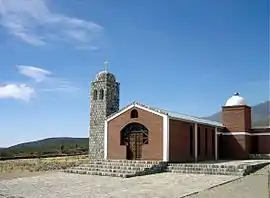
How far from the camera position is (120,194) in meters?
13.1

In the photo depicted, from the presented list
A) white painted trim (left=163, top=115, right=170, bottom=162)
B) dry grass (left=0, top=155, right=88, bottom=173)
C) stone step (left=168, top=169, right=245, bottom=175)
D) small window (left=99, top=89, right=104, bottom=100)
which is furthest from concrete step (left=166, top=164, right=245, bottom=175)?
small window (left=99, top=89, right=104, bottom=100)

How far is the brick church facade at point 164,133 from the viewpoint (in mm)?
24266

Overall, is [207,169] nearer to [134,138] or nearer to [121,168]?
[121,168]

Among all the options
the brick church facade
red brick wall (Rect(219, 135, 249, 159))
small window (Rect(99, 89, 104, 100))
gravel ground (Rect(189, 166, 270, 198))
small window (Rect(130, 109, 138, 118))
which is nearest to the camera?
gravel ground (Rect(189, 166, 270, 198))

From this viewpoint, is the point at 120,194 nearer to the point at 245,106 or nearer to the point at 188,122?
the point at 188,122

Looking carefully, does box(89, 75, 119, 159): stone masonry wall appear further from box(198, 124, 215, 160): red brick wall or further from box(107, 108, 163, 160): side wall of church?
box(198, 124, 215, 160): red brick wall

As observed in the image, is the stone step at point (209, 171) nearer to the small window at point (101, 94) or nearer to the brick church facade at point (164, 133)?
the brick church facade at point (164, 133)

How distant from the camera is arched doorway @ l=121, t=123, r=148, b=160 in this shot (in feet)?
82.0

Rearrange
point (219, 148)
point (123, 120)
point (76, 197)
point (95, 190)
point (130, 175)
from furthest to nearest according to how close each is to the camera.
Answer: point (219, 148) → point (123, 120) → point (130, 175) → point (95, 190) → point (76, 197)

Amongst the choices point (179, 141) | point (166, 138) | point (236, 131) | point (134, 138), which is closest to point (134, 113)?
point (134, 138)

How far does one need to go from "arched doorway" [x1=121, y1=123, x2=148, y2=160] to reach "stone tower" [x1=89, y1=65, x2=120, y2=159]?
6.52 meters

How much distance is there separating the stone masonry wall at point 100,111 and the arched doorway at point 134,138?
257 inches

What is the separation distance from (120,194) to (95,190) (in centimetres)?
141

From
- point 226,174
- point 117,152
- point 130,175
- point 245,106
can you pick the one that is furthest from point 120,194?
point 245,106
